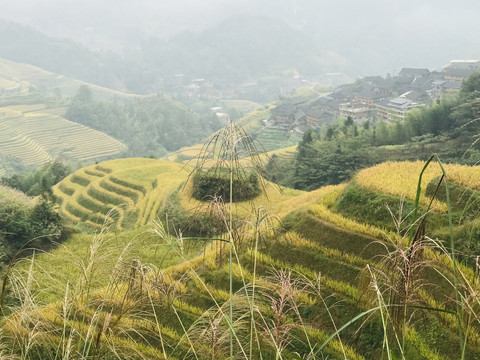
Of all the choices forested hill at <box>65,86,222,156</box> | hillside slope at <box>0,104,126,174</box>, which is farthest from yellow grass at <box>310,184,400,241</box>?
forested hill at <box>65,86,222,156</box>

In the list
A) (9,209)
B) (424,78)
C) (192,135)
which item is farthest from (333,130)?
(192,135)

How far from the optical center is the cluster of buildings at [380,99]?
55844 millimetres

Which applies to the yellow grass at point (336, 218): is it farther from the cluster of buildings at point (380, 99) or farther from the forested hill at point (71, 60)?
the forested hill at point (71, 60)

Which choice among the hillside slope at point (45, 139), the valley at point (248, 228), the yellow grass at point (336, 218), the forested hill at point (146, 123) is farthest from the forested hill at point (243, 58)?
the yellow grass at point (336, 218)

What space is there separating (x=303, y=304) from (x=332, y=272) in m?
0.84

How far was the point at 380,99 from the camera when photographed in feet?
209

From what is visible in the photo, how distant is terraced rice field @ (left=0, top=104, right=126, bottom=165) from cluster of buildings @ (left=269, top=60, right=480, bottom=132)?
31.9 metres

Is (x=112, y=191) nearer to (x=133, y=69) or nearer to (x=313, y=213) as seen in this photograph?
(x=313, y=213)

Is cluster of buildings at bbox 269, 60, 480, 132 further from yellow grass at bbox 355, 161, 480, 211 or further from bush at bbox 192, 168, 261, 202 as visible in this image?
bush at bbox 192, 168, 261, 202

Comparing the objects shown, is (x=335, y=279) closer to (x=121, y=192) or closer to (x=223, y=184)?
(x=223, y=184)

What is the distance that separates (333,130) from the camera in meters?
39.1

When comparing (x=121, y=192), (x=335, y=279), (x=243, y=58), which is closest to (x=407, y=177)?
(x=335, y=279)

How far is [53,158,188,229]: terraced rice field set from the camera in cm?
2383

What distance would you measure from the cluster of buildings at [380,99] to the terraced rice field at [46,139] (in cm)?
3195
